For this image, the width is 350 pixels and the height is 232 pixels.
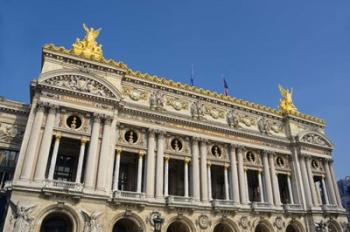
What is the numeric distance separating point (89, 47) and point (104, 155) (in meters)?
11.2

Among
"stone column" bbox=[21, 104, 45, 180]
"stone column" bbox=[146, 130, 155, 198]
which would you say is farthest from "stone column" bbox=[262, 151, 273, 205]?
"stone column" bbox=[21, 104, 45, 180]

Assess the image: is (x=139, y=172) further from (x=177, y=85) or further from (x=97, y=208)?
(x=177, y=85)

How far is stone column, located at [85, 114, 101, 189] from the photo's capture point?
24.5m

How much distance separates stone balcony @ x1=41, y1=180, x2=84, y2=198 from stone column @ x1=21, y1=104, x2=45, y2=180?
59.0 inches

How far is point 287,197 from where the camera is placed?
125 feet

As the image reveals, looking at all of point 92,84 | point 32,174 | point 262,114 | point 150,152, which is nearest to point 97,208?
point 32,174

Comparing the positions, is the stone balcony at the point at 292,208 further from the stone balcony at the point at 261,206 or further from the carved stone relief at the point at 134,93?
the carved stone relief at the point at 134,93

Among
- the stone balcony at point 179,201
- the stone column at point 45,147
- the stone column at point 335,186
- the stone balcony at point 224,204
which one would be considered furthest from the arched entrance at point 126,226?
the stone column at point 335,186

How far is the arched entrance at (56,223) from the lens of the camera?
23469 millimetres

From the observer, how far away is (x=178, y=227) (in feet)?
93.1

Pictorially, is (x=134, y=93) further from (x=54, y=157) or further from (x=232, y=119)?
(x=232, y=119)

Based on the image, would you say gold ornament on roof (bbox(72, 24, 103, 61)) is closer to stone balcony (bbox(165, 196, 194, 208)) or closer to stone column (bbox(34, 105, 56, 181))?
stone column (bbox(34, 105, 56, 181))

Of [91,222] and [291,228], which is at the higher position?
[291,228]

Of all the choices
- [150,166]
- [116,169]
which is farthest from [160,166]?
[116,169]
